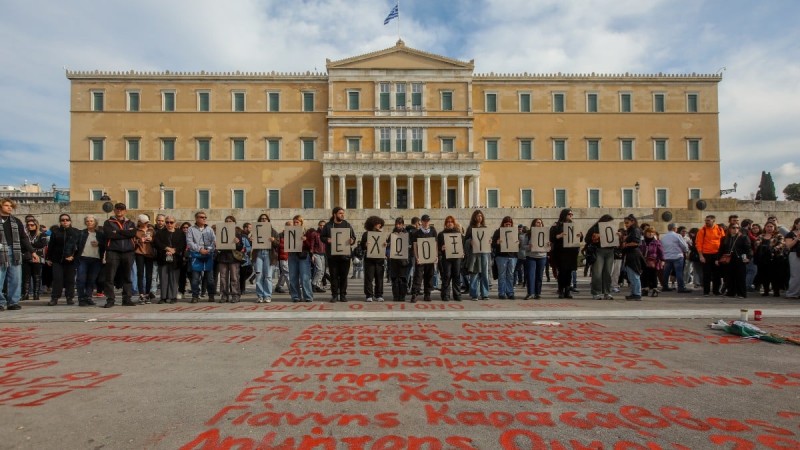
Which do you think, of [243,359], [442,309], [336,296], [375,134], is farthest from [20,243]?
[375,134]

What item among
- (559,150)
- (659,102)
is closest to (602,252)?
(559,150)

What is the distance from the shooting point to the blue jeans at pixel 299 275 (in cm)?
1109

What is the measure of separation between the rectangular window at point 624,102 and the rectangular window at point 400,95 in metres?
19.1

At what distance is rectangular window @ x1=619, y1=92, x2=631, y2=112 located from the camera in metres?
46.3

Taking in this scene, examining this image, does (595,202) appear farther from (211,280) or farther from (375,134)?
(211,280)

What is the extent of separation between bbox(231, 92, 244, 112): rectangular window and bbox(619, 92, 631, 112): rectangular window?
3322 cm

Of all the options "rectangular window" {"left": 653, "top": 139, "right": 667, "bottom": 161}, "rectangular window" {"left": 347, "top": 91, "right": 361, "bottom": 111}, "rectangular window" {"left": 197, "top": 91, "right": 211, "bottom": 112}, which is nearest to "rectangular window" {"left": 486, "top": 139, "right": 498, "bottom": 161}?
"rectangular window" {"left": 347, "top": 91, "right": 361, "bottom": 111}

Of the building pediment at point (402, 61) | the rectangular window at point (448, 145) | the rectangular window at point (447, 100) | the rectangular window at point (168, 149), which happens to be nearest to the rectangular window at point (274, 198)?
the rectangular window at point (168, 149)

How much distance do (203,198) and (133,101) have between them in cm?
1019

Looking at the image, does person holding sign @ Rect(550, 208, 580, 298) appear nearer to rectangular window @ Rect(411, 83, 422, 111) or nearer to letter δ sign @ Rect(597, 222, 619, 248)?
letter δ sign @ Rect(597, 222, 619, 248)

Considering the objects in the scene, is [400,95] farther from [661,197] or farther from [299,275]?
[299,275]

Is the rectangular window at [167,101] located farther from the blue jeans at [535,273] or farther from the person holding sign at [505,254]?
the blue jeans at [535,273]

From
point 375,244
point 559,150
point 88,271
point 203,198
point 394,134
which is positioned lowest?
point 88,271

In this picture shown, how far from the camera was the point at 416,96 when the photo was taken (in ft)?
150
